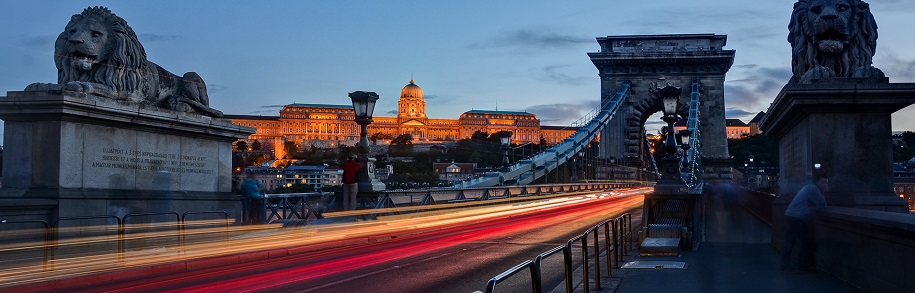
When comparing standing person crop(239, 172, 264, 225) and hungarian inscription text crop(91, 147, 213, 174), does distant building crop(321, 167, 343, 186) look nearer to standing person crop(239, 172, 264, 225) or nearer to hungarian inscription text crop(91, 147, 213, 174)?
standing person crop(239, 172, 264, 225)

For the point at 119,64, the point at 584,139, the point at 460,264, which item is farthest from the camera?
the point at 584,139

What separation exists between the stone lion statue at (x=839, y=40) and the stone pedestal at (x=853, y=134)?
42 cm

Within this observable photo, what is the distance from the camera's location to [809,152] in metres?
11.6

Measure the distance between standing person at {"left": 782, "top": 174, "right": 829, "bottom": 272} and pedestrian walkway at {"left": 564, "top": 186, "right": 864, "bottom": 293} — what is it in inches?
7.4

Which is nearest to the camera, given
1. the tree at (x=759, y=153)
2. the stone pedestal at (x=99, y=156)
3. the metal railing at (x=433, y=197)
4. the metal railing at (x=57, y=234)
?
the metal railing at (x=57, y=234)

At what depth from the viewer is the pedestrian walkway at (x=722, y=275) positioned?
35.9ft

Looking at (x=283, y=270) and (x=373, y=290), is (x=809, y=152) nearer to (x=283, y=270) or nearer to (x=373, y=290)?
(x=373, y=290)

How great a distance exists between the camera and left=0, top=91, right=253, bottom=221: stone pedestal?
15.1 meters

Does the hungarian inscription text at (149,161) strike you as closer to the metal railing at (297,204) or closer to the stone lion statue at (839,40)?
the metal railing at (297,204)

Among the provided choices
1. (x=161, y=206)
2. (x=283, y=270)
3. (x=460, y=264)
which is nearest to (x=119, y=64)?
(x=161, y=206)

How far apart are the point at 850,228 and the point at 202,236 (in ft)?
34.7

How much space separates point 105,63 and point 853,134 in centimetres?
1235

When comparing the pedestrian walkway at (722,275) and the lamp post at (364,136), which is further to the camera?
the lamp post at (364,136)

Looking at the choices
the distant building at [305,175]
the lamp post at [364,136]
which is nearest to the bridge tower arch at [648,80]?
the distant building at [305,175]
